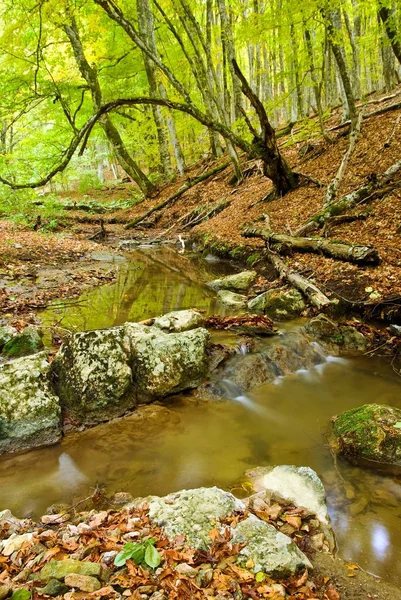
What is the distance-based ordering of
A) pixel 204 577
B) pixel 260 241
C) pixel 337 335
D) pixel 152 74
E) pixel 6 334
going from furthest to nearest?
pixel 152 74 → pixel 260 241 → pixel 337 335 → pixel 6 334 → pixel 204 577

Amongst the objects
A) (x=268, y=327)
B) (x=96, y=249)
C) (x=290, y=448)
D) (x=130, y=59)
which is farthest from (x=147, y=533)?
(x=130, y=59)

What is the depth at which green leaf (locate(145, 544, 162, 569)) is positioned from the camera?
2.04 meters

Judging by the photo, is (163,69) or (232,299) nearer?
(232,299)

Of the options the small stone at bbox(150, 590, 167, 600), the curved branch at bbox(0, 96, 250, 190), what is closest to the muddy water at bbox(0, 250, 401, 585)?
the small stone at bbox(150, 590, 167, 600)

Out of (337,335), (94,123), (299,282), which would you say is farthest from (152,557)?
(94,123)

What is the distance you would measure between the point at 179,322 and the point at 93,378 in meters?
1.83

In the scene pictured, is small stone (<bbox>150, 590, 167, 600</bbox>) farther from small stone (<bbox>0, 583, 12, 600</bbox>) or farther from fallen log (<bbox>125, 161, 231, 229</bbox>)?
fallen log (<bbox>125, 161, 231, 229</bbox>)

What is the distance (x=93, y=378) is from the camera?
4219 millimetres

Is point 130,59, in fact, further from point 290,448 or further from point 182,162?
point 290,448

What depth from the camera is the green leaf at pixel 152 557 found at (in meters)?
2.04

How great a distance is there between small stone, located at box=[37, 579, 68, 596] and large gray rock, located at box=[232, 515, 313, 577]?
0.97 m

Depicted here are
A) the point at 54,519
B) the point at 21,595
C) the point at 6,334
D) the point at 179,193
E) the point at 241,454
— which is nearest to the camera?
the point at 21,595

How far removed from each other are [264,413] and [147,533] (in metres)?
2.36

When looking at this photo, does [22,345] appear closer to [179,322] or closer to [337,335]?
[179,322]
